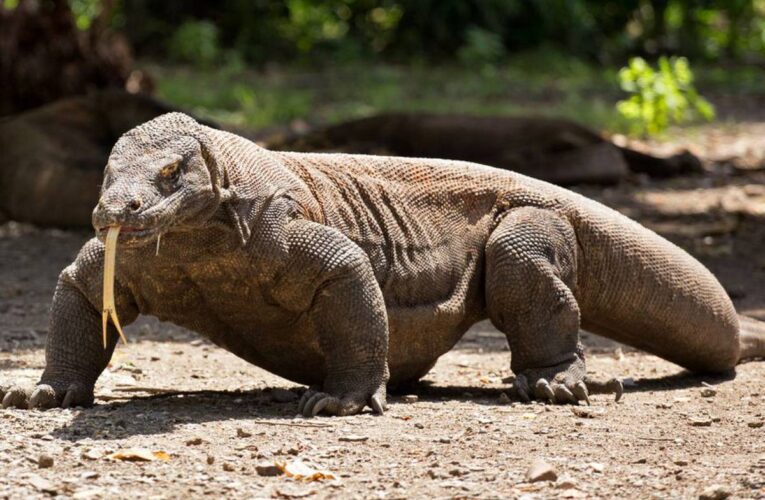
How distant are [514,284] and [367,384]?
725 mm

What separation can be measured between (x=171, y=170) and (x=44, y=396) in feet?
2.94

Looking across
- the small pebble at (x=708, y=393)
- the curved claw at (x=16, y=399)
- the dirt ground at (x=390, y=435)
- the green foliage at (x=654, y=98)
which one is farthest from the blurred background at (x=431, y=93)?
the curved claw at (x=16, y=399)

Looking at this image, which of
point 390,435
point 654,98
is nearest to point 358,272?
point 390,435

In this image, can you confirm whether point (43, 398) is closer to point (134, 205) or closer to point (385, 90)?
point (134, 205)

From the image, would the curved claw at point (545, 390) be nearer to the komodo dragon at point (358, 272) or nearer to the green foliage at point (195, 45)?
the komodo dragon at point (358, 272)

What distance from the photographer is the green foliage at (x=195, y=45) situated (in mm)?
16469

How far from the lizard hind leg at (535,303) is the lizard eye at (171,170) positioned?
54.0 inches

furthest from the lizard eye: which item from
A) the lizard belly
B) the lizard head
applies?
the lizard belly

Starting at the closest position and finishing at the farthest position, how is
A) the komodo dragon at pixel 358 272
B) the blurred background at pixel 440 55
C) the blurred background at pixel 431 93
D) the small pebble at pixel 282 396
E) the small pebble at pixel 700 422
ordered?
the komodo dragon at pixel 358 272, the small pebble at pixel 700 422, the small pebble at pixel 282 396, the blurred background at pixel 431 93, the blurred background at pixel 440 55

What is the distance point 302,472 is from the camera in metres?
3.79

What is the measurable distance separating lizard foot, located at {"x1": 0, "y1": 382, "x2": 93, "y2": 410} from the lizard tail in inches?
105

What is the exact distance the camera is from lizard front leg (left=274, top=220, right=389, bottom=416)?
4.53m

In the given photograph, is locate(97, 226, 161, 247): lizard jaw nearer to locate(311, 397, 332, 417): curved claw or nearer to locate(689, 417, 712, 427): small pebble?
locate(311, 397, 332, 417): curved claw

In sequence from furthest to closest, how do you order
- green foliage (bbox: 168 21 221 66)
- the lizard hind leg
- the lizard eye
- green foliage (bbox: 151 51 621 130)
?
1. green foliage (bbox: 168 21 221 66)
2. green foliage (bbox: 151 51 621 130)
3. the lizard hind leg
4. the lizard eye
